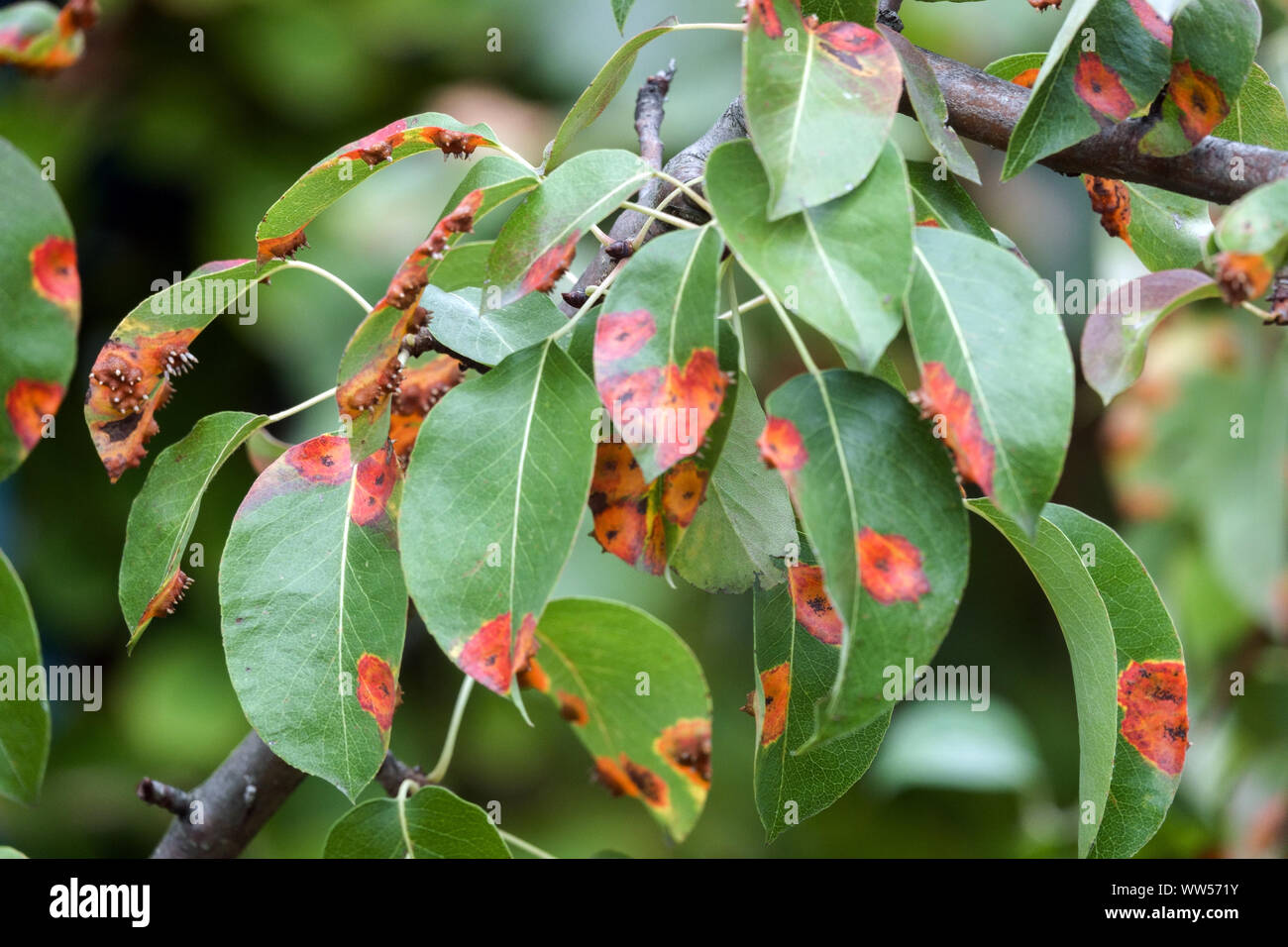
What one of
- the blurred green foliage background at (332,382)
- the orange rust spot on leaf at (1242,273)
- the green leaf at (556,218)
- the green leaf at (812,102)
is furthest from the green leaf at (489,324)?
the blurred green foliage background at (332,382)

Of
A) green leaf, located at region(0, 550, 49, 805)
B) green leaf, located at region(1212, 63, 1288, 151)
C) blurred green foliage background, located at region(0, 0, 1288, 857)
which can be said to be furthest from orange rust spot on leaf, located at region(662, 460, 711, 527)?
Answer: blurred green foliage background, located at region(0, 0, 1288, 857)

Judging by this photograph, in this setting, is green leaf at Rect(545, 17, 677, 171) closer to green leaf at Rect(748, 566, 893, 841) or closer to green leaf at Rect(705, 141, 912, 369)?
green leaf at Rect(705, 141, 912, 369)

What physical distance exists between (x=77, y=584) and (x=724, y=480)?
151 cm

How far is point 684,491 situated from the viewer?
440 millimetres

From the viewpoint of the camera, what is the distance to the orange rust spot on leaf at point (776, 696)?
0.49 meters

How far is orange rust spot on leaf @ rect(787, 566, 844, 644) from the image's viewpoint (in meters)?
0.50

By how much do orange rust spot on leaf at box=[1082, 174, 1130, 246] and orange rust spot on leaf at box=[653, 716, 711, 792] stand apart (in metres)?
0.35

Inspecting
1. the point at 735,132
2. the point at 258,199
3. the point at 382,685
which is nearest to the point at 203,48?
the point at 258,199

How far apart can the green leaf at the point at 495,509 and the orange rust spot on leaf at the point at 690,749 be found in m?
0.06

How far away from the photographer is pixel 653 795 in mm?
412

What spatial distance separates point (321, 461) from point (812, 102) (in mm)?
267

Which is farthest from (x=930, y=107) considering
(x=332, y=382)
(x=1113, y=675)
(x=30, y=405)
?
(x=332, y=382)

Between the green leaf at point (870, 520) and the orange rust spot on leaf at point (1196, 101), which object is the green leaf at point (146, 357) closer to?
the green leaf at point (870, 520)
